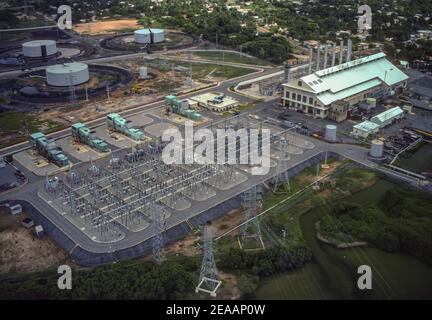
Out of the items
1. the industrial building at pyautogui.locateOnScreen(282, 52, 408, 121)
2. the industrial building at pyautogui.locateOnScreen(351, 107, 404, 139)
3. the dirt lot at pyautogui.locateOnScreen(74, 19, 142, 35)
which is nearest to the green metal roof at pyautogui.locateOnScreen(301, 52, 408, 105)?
the industrial building at pyautogui.locateOnScreen(282, 52, 408, 121)

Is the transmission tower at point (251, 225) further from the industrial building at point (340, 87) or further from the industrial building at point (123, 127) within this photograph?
the industrial building at point (340, 87)

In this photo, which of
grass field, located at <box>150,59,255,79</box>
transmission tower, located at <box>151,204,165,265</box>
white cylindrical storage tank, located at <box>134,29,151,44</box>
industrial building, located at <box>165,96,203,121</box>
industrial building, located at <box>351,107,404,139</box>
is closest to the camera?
transmission tower, located at <box>151,204,165,265</box>

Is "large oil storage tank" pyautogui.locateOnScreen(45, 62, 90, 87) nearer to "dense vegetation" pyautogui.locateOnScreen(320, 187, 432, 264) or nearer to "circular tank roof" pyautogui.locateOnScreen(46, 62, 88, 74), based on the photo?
"circular tank roof" pyautogui.locateOnScreen(46, 62, 88, 74)

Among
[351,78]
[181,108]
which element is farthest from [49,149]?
[351,78]

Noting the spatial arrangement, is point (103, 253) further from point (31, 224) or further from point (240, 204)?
point (240, 204)

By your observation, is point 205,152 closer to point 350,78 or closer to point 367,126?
point 367,126
